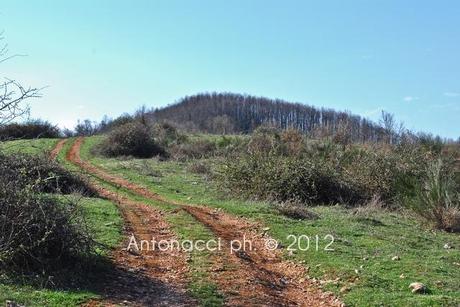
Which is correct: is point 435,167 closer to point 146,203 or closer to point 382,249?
point 382,249

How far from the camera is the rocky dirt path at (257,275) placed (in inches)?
304

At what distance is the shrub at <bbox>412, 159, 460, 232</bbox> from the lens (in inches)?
554

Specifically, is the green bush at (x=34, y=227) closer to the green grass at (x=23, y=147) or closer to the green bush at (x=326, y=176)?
the green grass at (x=23, y=147)

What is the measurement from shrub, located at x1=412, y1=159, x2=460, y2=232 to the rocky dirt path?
5.17 metres

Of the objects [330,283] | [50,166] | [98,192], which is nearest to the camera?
[330,283]

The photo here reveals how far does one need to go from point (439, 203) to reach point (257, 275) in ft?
24.8

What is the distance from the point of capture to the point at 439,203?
1428 cm

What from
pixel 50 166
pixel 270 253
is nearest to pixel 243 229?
pixel 270 253

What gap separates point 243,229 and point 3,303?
6673mm

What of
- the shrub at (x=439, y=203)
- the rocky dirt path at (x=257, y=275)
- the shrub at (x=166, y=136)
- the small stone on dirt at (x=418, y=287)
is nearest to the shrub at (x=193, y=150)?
the shrub at (x=166, y=136)

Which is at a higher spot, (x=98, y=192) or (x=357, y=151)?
(x=357, y=151)

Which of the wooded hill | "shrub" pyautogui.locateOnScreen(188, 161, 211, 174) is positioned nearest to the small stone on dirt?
"shrub" pyautogui.locateOnScreen(188, 161, 211, 174)

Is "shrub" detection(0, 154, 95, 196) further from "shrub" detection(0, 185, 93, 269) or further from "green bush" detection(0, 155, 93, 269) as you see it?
"shrub" detection(0, 185, 93, 269)

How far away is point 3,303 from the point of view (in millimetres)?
6254
